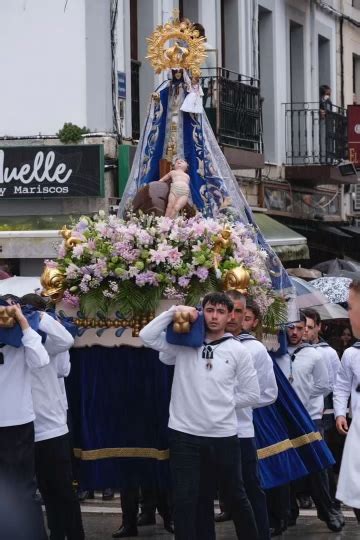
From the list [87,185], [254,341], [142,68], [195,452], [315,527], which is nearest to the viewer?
[195,452]

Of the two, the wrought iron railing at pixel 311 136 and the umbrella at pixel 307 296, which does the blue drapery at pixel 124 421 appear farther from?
the wrought iron railing at pixel 311 136

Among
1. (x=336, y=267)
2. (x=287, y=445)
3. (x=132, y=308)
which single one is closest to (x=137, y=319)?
(x=132, y=308)

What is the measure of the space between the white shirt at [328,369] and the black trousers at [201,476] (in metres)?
3.62

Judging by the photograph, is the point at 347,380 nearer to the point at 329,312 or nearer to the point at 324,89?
the point at 329,312

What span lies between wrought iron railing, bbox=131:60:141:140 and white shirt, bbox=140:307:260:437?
41.7 ft

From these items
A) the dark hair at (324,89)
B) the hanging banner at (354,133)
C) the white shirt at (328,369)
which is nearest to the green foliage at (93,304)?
the white shirt at (328,369)

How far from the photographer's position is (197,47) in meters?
13.5

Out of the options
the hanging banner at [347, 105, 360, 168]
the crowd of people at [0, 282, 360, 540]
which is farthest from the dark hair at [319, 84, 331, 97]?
the crowd of people at [0, 282, 360, 540]

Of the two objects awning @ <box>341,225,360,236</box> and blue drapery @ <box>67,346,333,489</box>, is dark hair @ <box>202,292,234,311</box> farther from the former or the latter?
awning @ <box>341,225,360,236</box>

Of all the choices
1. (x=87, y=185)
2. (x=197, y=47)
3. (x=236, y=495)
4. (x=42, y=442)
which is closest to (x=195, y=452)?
(x=236, y=495)

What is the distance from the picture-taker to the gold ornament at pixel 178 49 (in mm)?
13375

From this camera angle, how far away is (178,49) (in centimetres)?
1341

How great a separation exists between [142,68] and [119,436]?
40.0 feet

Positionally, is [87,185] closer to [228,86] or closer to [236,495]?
[228,86]
